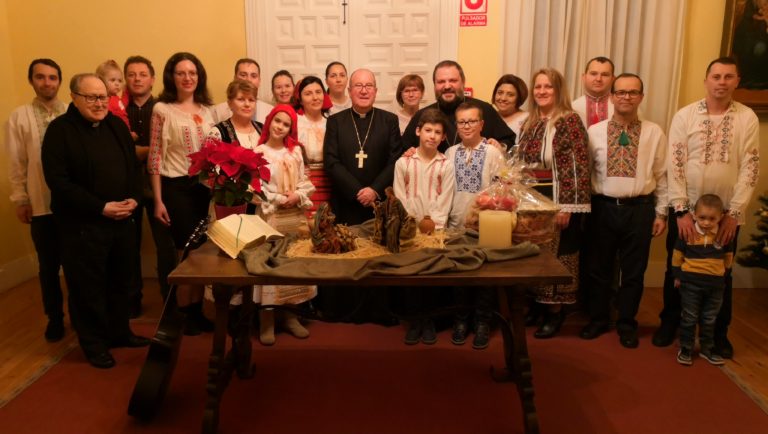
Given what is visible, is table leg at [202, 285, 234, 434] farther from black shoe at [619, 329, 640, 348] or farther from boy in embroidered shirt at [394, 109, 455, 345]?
black shoe at [619, 329, 640, 348]

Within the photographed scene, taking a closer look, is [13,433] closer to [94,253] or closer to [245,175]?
[94,253]

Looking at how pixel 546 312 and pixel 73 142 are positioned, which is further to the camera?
pixel 546 312

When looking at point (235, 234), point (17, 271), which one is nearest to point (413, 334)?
point (235, 234)

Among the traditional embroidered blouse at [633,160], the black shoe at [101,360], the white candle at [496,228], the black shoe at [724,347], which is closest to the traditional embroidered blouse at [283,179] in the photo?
the black shoe at [101,360]

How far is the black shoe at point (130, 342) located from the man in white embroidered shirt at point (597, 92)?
3.29 metres

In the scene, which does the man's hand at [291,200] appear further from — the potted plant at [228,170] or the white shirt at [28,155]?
the white shirt at [28,155]

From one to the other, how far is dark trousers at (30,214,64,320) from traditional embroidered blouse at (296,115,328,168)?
1751 millimetres

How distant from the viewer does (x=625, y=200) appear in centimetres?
372

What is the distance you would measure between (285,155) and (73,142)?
1194 millimetres

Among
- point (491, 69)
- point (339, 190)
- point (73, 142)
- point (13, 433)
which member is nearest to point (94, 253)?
point (73, 142)

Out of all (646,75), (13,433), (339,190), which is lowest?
(13,433)

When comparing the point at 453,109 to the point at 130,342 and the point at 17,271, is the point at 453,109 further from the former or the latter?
the point at 17,271

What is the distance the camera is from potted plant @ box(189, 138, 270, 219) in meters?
2.81

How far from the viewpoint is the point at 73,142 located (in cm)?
330
